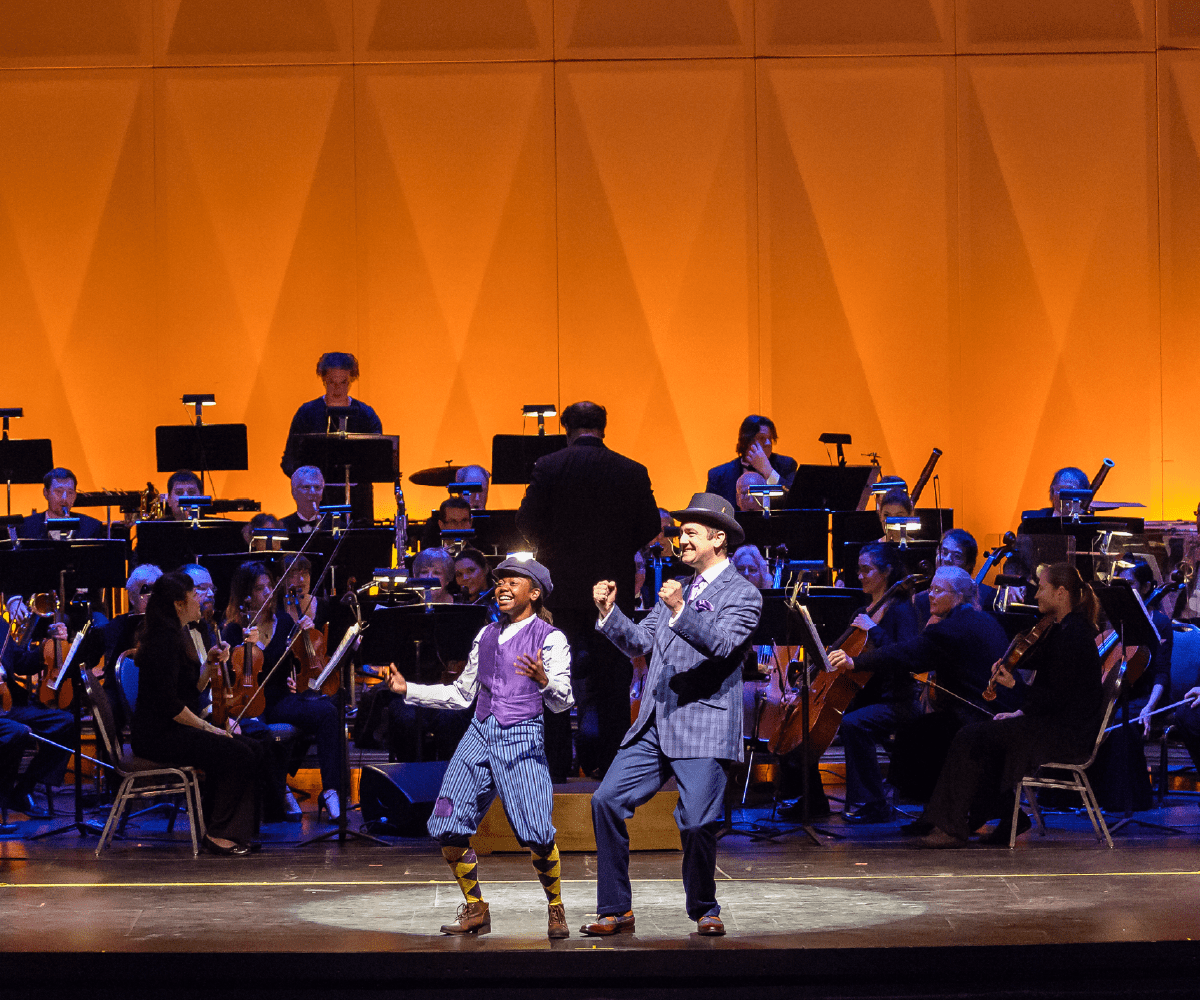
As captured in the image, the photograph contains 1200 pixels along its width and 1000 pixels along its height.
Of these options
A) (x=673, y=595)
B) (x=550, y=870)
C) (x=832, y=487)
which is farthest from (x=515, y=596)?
(x=832, y=487)

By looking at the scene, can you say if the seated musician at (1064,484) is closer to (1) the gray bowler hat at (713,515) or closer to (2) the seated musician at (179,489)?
(1) the gray bowler hat at (713,515)

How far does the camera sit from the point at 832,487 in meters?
8.52

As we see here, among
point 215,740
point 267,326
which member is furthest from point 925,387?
point 215,740

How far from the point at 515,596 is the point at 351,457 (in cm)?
376

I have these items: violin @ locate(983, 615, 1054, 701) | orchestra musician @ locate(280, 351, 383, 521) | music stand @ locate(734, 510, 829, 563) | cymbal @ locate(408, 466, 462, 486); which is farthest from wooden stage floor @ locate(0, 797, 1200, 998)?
cymbal @ locate(408, 466, 462, 486)

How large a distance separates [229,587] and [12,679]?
1197mm

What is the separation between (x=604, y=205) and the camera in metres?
12.2

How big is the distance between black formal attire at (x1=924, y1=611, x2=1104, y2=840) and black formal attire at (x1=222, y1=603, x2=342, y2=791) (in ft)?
9.71

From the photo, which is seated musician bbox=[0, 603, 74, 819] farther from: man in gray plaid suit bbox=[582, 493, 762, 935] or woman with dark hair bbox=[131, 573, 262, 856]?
man in gray plaid suit bbox=[582, 493, 762, 935]

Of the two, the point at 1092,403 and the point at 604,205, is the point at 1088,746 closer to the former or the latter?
the point at 1092,403

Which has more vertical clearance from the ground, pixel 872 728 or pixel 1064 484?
pixel 1064 484

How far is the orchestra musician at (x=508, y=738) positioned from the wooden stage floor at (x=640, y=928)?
24cm

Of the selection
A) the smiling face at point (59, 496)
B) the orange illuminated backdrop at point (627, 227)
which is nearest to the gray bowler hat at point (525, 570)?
the smiling face at point (59, 496)

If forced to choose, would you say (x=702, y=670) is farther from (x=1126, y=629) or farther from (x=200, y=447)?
(x=200, y=447)
